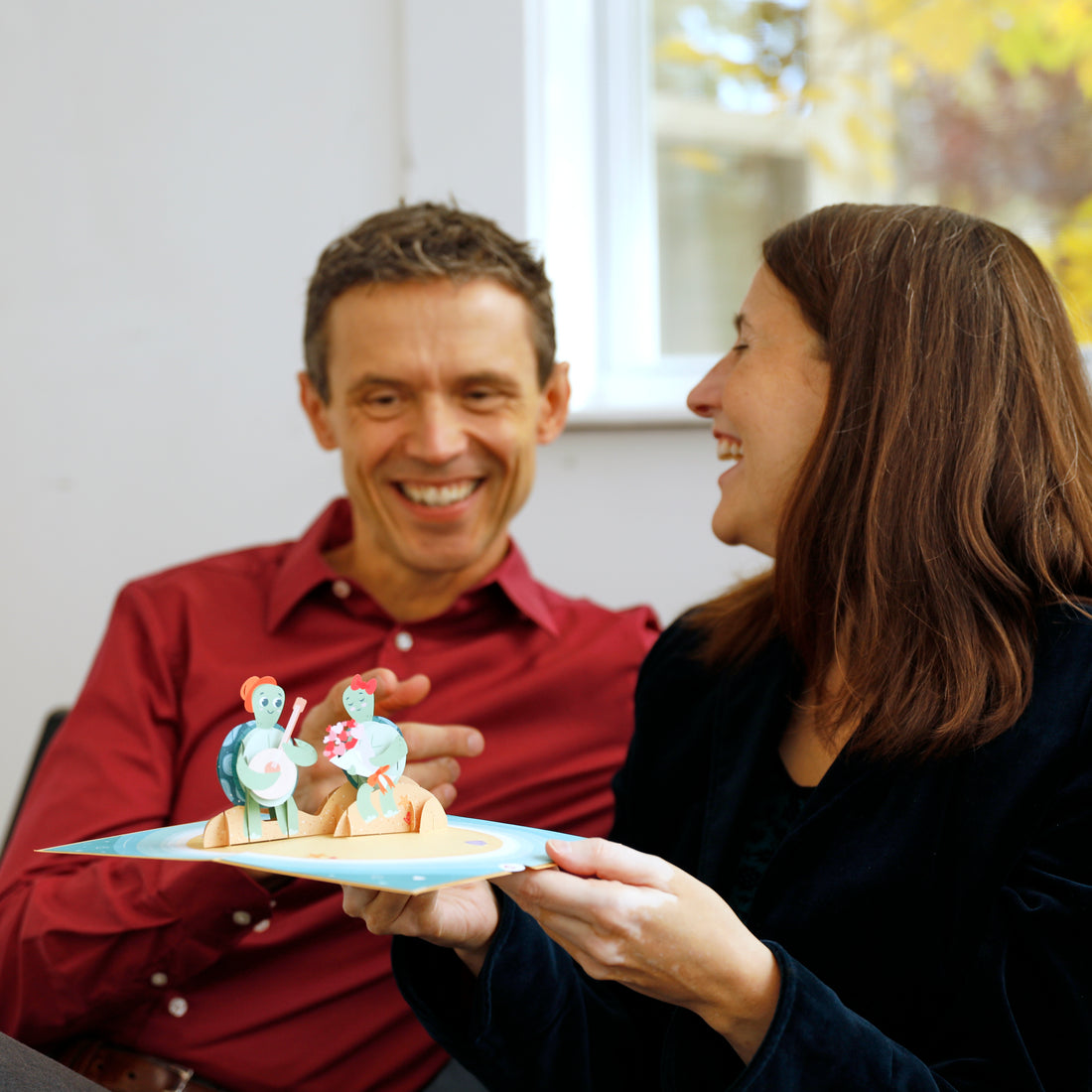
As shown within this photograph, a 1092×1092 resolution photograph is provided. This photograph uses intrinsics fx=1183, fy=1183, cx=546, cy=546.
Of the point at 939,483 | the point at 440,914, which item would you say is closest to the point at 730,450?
the point at 939,483

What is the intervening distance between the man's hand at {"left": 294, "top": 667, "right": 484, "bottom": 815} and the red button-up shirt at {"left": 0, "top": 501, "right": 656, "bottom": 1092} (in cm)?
13

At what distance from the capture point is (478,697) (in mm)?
1423

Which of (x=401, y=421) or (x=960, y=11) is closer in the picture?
(x=401, y=421)

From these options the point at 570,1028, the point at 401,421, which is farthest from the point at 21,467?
the point at 570,1028

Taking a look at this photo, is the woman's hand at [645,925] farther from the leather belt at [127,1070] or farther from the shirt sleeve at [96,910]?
the leather belt at [127,1070]

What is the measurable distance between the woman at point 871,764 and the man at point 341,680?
0.27m

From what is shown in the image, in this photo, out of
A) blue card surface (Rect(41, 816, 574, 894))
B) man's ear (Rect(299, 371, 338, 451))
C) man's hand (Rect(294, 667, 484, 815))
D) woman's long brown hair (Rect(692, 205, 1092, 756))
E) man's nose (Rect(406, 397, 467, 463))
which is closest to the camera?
blue card surface (Rect(41, 816, 574, 894))

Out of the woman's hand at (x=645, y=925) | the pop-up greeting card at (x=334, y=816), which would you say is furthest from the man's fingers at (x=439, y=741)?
the woman's hand at (x=645, y=925)

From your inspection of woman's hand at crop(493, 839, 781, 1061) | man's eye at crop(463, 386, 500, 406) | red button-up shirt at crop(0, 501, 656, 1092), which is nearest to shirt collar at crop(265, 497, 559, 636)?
A: red button-up shirt at crop(0, 501, 656, 1092)

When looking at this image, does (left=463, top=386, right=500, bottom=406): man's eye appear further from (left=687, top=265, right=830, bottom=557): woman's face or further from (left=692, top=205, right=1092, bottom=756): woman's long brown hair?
(left=692, top=205, right=1092, bottom=756): woman's long brown hair

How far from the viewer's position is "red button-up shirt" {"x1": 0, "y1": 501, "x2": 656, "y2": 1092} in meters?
1.20

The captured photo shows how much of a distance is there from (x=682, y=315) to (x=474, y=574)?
0.87 m

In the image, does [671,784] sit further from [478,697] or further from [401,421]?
[401,421]

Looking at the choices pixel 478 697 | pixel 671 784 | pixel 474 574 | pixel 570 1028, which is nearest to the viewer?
pixel 570 1028
